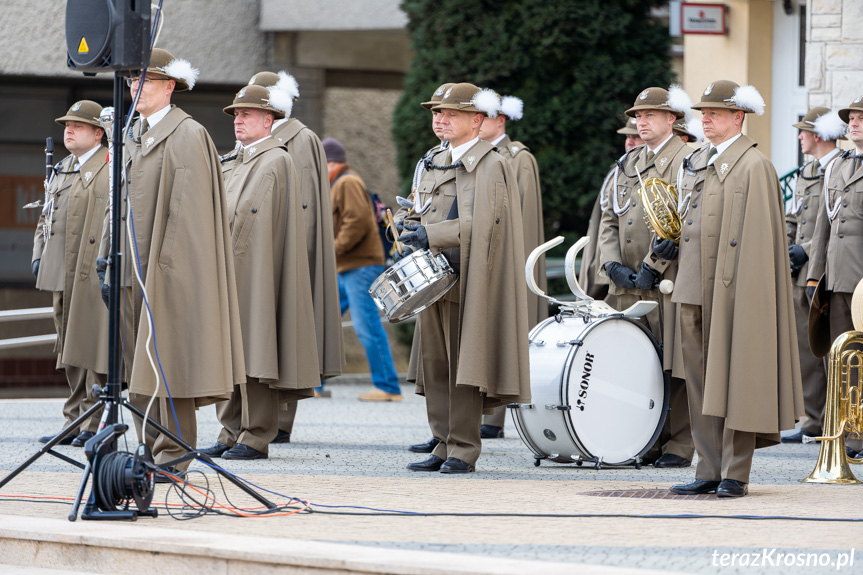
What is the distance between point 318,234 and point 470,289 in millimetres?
1778

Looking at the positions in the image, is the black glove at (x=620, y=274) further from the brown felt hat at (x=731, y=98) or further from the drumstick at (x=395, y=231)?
the brown felt hat at (x=731, y=98)

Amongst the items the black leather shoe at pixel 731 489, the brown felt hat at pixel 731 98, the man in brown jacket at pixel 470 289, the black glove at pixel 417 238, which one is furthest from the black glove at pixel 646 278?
the black leather shoe at pixel 731 489

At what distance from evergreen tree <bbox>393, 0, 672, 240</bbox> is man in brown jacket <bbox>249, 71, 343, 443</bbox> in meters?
5.20

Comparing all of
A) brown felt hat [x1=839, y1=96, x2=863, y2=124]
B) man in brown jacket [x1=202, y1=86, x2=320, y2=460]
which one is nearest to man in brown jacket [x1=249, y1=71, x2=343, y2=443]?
man in brown jacket [x1=202, y1=86, x2=320, y2=460]

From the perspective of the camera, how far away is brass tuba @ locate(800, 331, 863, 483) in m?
8.02

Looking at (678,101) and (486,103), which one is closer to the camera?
(486,103)

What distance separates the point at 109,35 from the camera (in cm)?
625

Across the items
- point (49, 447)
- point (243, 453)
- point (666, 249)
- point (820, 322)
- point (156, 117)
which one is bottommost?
point (243, 453)

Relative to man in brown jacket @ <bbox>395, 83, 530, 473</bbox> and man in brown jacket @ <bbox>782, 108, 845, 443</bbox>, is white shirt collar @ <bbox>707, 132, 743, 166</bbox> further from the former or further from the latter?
man in brown jacket @ <bbox>782, 108, 845, 443</bbox>

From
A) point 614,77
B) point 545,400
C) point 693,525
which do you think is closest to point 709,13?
point 614,77

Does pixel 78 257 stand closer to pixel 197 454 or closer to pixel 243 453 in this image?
pixel 243 453

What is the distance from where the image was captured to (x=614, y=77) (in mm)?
14562

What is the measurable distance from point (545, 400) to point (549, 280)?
21.3ft

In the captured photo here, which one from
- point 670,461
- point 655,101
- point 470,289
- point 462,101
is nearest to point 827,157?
point 655,101
